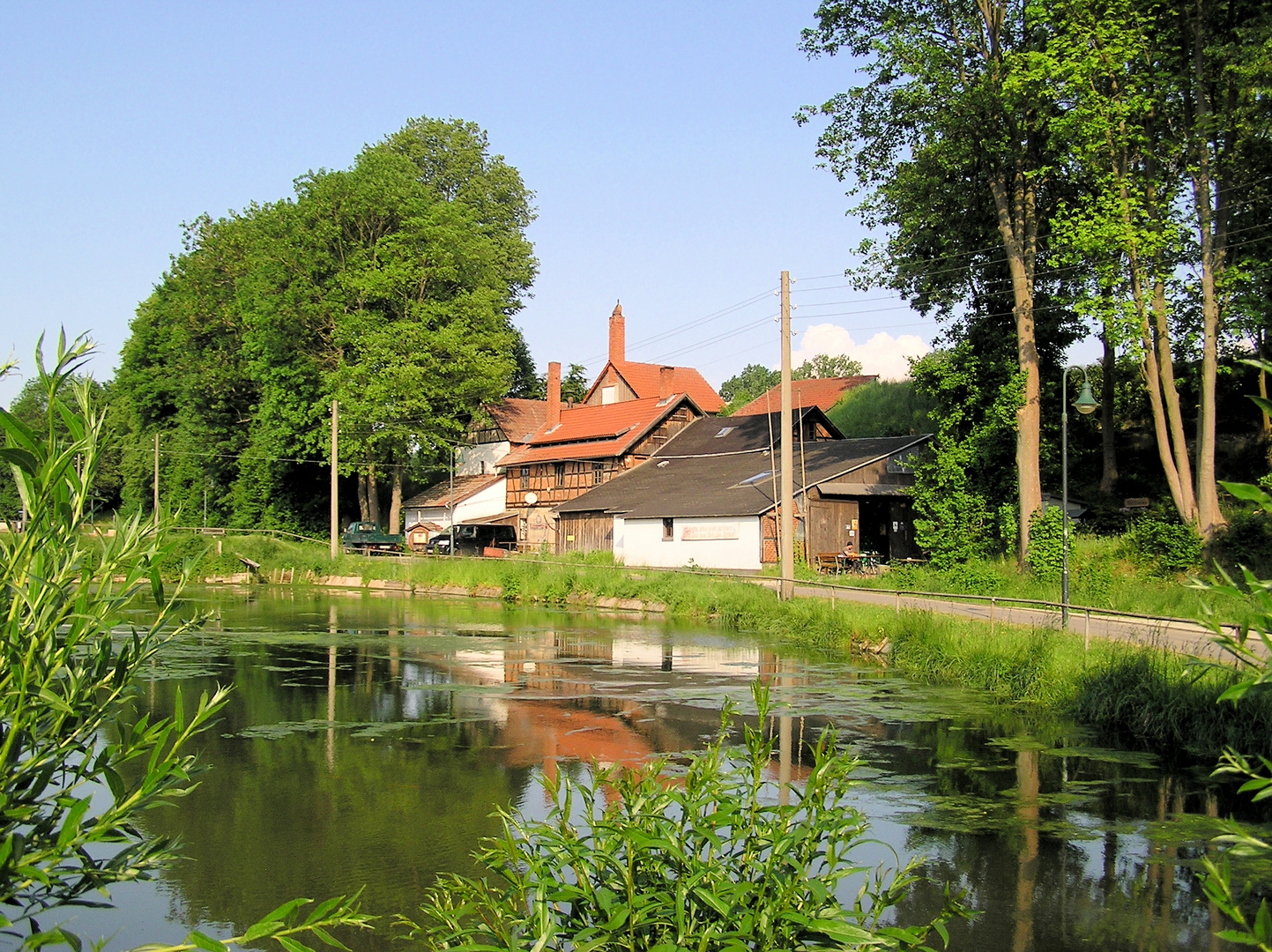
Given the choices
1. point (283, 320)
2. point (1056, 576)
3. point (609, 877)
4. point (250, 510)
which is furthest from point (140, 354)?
point (609, 877)

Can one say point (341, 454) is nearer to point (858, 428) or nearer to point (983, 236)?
point (858, 428)

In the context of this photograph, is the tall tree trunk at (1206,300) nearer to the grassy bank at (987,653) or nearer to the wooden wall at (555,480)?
the grassy bank at (987,653)

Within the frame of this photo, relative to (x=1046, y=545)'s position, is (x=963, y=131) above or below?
above

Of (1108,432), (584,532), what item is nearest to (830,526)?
(1108,432)

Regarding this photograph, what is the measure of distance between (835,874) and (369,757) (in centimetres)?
995

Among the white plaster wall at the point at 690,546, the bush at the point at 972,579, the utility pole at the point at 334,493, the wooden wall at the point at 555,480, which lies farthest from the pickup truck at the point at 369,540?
the bush at the point at 972,579

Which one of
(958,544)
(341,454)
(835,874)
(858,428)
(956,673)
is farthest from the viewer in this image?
(858,428)

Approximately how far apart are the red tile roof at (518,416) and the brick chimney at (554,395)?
9.10 ft

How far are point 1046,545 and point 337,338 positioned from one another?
3476cm

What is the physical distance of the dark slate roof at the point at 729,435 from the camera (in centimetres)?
4631

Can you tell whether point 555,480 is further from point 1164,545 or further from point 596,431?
point 1164,545

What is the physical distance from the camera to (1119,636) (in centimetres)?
1788

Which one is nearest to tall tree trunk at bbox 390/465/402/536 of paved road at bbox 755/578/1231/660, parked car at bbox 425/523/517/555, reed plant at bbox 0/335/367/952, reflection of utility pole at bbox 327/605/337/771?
parked car at bbox 425/523/517/555

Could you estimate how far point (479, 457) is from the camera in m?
61.9
